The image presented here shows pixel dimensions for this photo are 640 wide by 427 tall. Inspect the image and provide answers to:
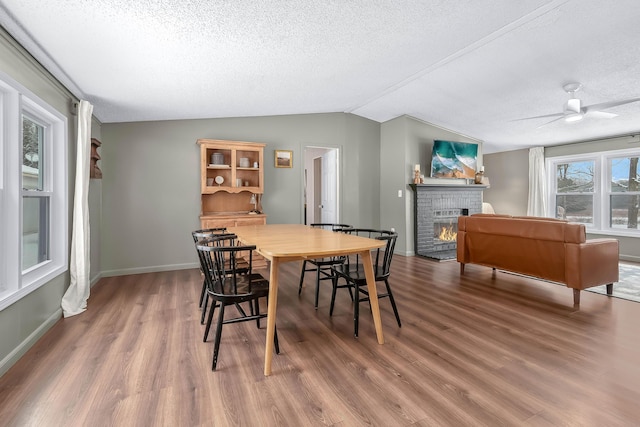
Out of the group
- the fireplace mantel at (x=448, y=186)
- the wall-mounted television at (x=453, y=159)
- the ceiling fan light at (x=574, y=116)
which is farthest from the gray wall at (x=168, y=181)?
the ceiling fan light at (x=574, y=116)

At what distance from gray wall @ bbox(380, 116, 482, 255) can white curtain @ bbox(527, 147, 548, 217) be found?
83.3 inches

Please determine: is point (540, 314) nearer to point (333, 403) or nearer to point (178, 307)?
point (333, 403)

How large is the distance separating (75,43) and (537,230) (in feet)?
14.7

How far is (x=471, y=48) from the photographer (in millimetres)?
3332

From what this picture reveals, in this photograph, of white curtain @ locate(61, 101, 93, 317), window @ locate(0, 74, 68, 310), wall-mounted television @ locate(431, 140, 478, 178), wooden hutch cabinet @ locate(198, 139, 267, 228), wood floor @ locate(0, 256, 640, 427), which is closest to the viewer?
wood floor @ locate(0, 256, 640, 427)

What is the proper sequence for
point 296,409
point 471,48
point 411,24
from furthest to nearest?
point 471,48
point 411,24
point 296,409

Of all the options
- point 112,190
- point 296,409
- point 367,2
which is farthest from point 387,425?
point 112,190

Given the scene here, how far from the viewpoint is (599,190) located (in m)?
6.03

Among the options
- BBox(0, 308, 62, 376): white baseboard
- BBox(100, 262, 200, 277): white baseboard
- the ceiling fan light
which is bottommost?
BBox(0, 308, 62, 376): white baseboard

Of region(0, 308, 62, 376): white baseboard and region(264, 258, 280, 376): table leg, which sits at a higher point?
region(264, 258, 280, 376): table leg

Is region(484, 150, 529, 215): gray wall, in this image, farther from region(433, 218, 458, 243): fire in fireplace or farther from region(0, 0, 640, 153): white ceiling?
region(0, 0, 640, 153): white ceiling

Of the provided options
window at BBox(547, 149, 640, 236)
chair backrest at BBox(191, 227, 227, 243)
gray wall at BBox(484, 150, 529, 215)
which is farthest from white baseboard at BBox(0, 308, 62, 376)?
gray wall at BBox(484, 150, 529, 215)

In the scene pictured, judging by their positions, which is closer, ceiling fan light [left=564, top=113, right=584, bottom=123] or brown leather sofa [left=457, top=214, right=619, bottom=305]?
brown leather sofa [left=457, top=214, right=619, bottom=305]

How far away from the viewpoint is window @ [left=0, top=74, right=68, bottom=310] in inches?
83.4
